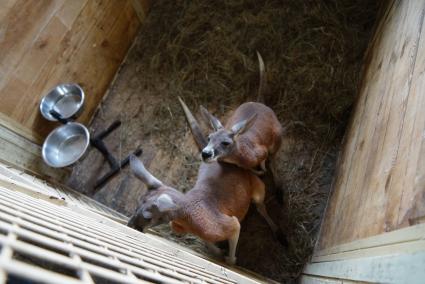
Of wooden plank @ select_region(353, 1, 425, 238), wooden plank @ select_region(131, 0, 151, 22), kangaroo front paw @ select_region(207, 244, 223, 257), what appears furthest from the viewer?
wooden plank @ select_region(131, 0, 151, 22)

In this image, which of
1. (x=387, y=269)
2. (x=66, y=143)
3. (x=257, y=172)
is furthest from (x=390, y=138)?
(x=66, y=143)

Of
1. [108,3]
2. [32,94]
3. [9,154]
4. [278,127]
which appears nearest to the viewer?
[278,127]

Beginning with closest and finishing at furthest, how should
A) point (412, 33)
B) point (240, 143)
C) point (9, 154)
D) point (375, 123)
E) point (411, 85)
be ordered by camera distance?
1. point (411, 85)
2. point (412, 33)
3. point (375, 123)
4. point (240, 143)
5. point (9, 154)

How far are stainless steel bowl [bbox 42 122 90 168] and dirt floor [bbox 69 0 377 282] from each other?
37cm

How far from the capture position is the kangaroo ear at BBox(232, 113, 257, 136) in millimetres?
2734

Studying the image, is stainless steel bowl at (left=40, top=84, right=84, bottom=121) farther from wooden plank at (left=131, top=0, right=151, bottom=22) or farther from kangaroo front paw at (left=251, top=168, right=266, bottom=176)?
kangaroo front paw at (left=251, top=168, right=266, bottom=176)

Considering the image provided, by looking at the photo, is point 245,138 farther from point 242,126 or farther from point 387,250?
point 387,250

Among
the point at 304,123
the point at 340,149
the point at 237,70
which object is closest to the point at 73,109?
the point at 237,70

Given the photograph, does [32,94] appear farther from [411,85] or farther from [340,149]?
[411,85]

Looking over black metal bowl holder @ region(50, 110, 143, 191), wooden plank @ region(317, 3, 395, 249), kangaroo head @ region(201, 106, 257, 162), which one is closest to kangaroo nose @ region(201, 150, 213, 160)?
kangaroo head @ region(201, 106, 257, 162)

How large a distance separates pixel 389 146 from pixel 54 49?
3.40 m

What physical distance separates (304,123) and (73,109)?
2.54 m

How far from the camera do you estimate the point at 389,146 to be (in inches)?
62.8

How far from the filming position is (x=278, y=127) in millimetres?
3061
